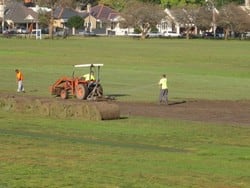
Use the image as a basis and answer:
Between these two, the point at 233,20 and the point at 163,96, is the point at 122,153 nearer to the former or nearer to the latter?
the point at 163,96

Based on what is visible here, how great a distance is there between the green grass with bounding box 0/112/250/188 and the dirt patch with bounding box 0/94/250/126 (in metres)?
1.10

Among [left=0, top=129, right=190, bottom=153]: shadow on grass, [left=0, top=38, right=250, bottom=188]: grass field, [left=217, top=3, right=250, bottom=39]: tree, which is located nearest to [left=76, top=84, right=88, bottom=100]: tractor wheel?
[left=0, top=38, right=250, bottom=188]: grass field

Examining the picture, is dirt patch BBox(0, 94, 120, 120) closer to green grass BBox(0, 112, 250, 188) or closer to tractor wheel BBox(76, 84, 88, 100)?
green grass BBox(0, 112, 250, 188)

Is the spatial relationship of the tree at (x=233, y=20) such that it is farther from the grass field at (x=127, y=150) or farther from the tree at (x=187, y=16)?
the grass field at (x=127, y=150)

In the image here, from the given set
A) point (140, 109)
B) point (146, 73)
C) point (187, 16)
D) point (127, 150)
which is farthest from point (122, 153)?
point (187, 16)

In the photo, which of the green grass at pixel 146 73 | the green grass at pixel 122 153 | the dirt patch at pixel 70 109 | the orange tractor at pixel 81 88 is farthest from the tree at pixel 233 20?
the green grass at pixel 122 153

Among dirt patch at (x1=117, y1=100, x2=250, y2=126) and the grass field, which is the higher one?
the grass field

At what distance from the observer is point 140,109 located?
39531mm

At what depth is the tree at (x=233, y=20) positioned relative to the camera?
187 m

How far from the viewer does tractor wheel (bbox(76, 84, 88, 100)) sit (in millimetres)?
42250

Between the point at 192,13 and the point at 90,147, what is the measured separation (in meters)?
171

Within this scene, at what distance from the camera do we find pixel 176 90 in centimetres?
5241

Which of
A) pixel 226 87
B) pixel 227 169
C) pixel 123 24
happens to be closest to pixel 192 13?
pixel 123 24

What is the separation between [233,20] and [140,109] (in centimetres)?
15002
